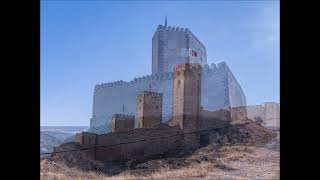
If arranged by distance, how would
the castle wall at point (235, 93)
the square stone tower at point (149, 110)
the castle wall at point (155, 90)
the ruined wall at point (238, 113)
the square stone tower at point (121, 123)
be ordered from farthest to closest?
the castle wall at point (155, 90), the castle wall at point (235, 93), the ruined wall at point (238, 113), the square stone tower at point (149, 110), the square stone tower at point (121, 123)

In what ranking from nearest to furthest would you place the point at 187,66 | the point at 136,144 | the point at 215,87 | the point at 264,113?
the point at 136,144 < the point at 187,66 < the point at 264,113 < the point at 215,87

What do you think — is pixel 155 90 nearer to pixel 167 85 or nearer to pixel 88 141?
pixel 167 85

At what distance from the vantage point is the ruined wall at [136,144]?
65.0 feet

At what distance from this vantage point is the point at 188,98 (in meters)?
20.6

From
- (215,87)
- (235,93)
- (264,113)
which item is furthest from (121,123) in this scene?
(264,113)

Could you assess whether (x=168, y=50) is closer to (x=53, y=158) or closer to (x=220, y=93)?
(x=220, y=93)

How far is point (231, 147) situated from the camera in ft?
63.6

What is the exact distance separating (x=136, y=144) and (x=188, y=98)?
3082 millimetres

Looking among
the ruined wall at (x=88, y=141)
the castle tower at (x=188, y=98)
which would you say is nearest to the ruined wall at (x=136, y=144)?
the ruined wall at (x=88, y=141)

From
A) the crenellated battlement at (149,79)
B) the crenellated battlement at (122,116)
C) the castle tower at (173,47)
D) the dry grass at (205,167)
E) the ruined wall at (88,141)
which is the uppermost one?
the castle tower at (173,47)

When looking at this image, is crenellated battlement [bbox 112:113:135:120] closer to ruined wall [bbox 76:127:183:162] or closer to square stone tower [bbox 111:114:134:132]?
square stone tower [bbox 111:114:134:132]

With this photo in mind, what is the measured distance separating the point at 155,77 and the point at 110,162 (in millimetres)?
5687

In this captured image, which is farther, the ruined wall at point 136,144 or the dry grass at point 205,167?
the ruined wall at point 136,144

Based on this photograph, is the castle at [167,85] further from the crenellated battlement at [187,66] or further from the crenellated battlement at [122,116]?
the crenellated battlement at [187,66]
